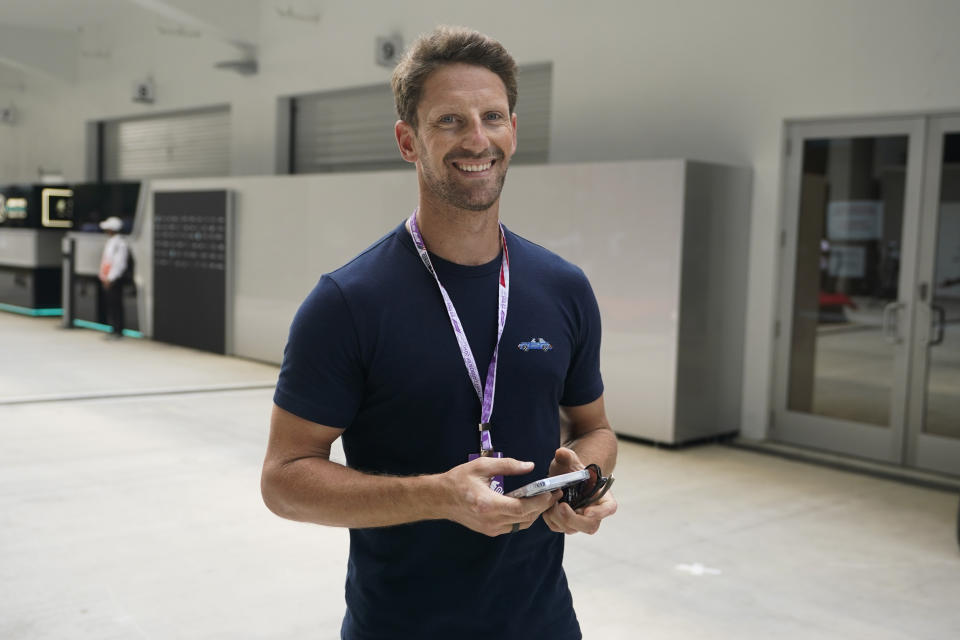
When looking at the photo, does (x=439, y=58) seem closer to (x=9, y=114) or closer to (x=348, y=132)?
(x=348, y=132)

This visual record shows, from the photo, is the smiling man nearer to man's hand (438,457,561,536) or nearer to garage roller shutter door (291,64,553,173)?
man's hand (438,457,561,536)

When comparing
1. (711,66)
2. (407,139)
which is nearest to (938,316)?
(711,66)

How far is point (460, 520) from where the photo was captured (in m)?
1.41

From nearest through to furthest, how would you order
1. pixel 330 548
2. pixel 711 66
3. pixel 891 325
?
pixel 330 548, pixel 891 325, pixel 711 66

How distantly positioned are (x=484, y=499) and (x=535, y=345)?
1.22ft

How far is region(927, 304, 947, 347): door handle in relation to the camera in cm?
675

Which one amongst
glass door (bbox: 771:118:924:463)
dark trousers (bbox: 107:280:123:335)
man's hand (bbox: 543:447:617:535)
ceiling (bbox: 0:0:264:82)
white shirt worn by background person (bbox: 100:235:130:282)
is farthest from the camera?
dark trousers (bbox: 107:280:123:335)

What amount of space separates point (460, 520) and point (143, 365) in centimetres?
1002

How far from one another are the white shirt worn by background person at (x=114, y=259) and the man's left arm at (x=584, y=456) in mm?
12124

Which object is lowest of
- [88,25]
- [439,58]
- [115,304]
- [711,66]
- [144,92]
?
[115,304]

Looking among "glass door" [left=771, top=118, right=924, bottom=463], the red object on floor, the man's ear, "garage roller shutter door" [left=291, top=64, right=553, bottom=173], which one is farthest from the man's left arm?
"garage roller shutter door" [left=291, top=64, right=553, bottom=173]

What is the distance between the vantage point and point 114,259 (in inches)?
508

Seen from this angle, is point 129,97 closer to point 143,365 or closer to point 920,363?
point 143,365

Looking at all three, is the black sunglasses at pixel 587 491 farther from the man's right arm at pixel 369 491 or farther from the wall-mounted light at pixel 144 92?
the wall-mounted light at pixel 144 92
